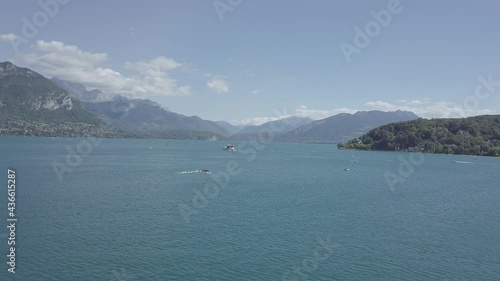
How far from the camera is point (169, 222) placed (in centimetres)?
4838

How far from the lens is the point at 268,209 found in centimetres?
5800

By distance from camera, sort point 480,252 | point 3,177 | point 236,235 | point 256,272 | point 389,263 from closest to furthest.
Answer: point 256,272, point 389,263, point 480,252, point 236,235, point 3,177

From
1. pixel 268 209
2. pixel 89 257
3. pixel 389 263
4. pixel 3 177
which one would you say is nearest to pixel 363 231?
pixel 389 263

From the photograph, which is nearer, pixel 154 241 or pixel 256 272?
pixel 256 272

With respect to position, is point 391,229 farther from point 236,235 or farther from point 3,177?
point 3,177

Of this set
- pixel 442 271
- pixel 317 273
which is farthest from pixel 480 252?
pixel 317 273

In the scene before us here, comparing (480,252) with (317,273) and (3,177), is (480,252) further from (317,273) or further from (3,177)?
(3,177)

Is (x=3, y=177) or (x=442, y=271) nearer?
(x=442, y=271)

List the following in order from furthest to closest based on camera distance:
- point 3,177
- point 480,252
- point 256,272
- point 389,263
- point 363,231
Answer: point 3,177 → point 363,231 → point 480,252 → point 389,263 → point 256,272

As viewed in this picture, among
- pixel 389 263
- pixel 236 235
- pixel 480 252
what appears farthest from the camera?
→ pixel 236 235

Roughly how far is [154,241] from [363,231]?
80.2 ft

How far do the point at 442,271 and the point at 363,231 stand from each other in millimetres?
12910

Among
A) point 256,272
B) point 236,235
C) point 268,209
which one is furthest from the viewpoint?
point 268,209

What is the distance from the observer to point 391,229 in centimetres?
4862
